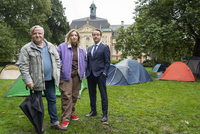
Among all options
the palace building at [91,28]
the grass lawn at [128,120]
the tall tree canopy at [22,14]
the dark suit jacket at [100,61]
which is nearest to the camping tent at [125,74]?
the grass lawn at [128,120]

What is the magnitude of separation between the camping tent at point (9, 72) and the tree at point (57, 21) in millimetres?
18794

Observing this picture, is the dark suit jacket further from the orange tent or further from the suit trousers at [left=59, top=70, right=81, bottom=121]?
the orange tent

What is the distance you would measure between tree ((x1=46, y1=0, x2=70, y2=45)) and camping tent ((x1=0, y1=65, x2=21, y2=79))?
18.8m

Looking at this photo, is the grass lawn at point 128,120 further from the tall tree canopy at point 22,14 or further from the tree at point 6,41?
the tall tree canopy at point 22,14

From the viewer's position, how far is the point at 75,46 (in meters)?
3.49

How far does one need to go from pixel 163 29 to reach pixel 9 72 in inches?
420

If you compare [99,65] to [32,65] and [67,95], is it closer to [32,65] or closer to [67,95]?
[67,95]

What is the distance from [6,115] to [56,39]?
27.4 m

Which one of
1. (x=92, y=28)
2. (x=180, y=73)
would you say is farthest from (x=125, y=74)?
(x=92, y=28)

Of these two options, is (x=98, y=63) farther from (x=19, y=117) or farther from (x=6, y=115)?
(x=6, y=115)

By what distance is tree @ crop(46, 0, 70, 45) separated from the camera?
1111 inches

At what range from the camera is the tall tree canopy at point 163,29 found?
1080cm

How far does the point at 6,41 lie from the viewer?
16312 mm

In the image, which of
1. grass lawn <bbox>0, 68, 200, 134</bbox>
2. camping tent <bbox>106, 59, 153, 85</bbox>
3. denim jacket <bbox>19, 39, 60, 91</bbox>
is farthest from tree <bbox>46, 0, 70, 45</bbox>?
denim jacket <bbox>19, 39, 60, 91</bbox>
